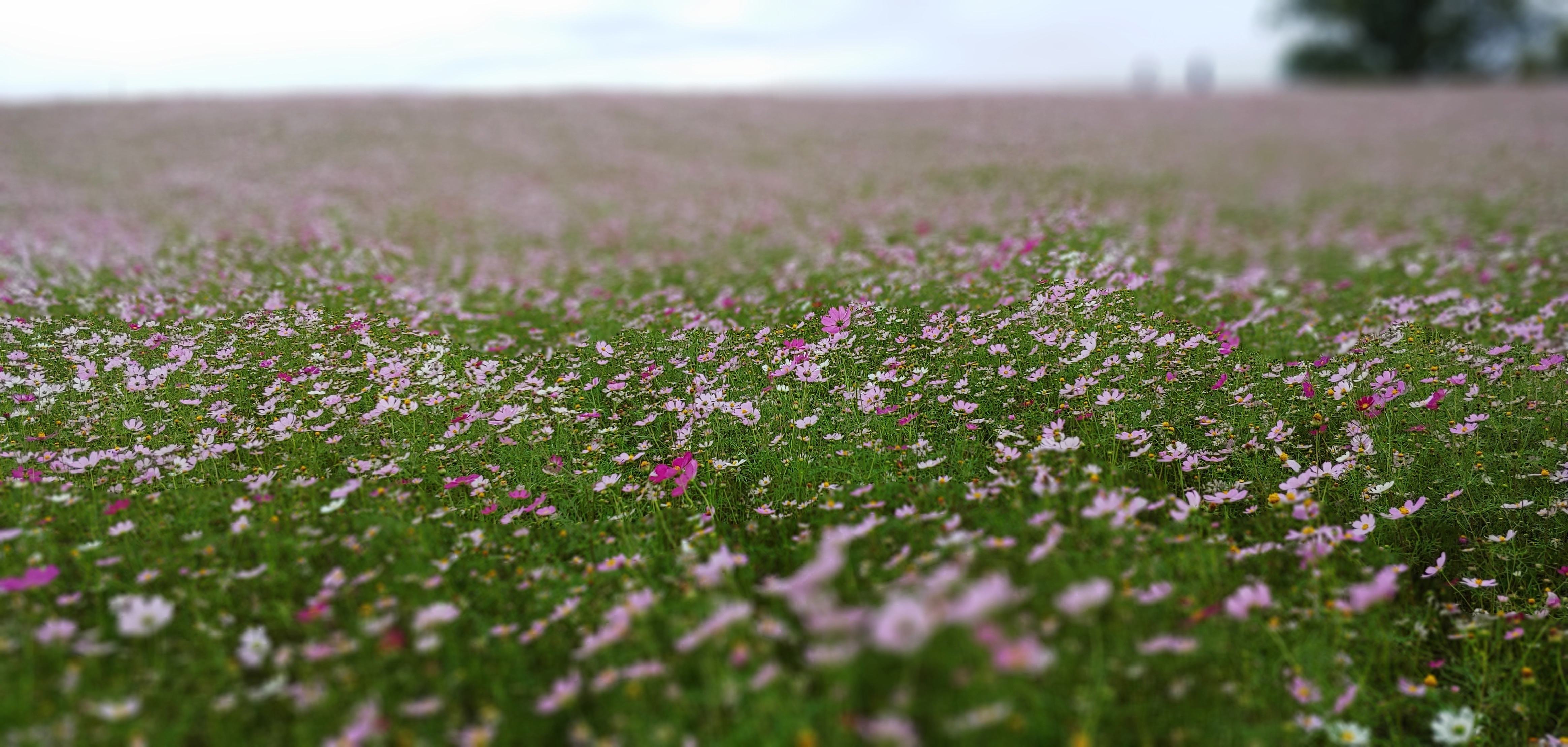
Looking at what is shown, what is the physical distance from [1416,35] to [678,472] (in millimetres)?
43929

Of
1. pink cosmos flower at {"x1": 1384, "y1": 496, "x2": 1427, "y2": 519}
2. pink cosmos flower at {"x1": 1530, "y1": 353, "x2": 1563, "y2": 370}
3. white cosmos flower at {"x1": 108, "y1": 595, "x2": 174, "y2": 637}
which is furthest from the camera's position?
pink cosmos flower at {"x1": 1530, "y1": 353, "x2": 1563, "y2": 370}

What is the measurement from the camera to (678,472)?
3367 millimetres

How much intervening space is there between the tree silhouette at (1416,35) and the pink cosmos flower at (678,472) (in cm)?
4159

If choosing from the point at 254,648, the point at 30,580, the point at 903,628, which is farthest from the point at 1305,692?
the point at 30,580

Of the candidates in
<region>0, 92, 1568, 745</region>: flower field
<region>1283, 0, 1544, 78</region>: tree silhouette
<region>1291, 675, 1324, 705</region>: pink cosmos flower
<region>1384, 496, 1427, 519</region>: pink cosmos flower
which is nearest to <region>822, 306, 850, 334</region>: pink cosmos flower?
<region>0, 92, 1568, 745</region>: flower field

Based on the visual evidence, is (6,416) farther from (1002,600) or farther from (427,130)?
(427,130)

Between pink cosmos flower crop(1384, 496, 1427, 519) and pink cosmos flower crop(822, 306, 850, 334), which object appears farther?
pink cosmos flower crop(822, 306, 850, 334)

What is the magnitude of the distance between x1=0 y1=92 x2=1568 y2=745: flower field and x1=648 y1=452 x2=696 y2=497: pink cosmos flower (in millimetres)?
21

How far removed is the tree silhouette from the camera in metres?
34.2

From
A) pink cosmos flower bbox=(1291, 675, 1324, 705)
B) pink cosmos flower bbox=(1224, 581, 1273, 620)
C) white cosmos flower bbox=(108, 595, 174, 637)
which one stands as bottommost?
A: pink cosmos flower bbox=(1291, 675, 1324, 705)

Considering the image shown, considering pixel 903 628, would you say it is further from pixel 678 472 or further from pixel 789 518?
pixel 678 472

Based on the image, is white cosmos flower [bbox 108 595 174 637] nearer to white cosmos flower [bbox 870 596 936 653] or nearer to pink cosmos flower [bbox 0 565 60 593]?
pink cosmos flower [bbox 0 565 60 593]

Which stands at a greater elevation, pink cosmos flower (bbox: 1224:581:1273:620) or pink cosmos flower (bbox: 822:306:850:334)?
pink cosmos flower (bbox: 822:306:850:334)

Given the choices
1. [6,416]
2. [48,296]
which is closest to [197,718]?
[6,416]
